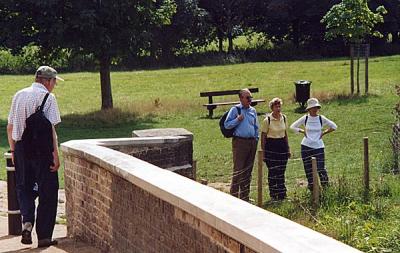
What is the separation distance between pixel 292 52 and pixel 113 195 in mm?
53305

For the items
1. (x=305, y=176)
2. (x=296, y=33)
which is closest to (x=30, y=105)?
(x=305, y=176)

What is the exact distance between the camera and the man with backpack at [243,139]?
12.6 meters

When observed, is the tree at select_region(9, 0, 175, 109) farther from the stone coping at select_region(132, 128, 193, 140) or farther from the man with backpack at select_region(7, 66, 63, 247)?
the man with backpack at select_region(7, 66, 63, 247)

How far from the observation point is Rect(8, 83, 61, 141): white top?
7.96 metres

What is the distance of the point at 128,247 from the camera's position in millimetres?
7457

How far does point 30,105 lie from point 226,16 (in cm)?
5641

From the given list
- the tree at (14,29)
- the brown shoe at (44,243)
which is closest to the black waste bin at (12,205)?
the brown shoe at (44,243)

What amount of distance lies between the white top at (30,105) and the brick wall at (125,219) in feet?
2.23

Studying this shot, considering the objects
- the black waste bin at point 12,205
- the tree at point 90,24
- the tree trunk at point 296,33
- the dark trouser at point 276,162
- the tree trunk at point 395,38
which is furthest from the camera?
the tree trunk at point 296,33

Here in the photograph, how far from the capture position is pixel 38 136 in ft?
26.2

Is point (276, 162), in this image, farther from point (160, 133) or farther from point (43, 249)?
point (43, 249)

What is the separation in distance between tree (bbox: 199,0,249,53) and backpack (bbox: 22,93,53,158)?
54.1 meters

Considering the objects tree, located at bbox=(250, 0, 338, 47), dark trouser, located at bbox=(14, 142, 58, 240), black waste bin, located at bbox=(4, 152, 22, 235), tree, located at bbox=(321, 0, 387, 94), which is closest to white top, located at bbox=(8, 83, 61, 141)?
dark trouser, located at bbox=(14, 142, 58, 240)

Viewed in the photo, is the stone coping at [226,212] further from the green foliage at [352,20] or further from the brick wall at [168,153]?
the green foliage at [352,20]
